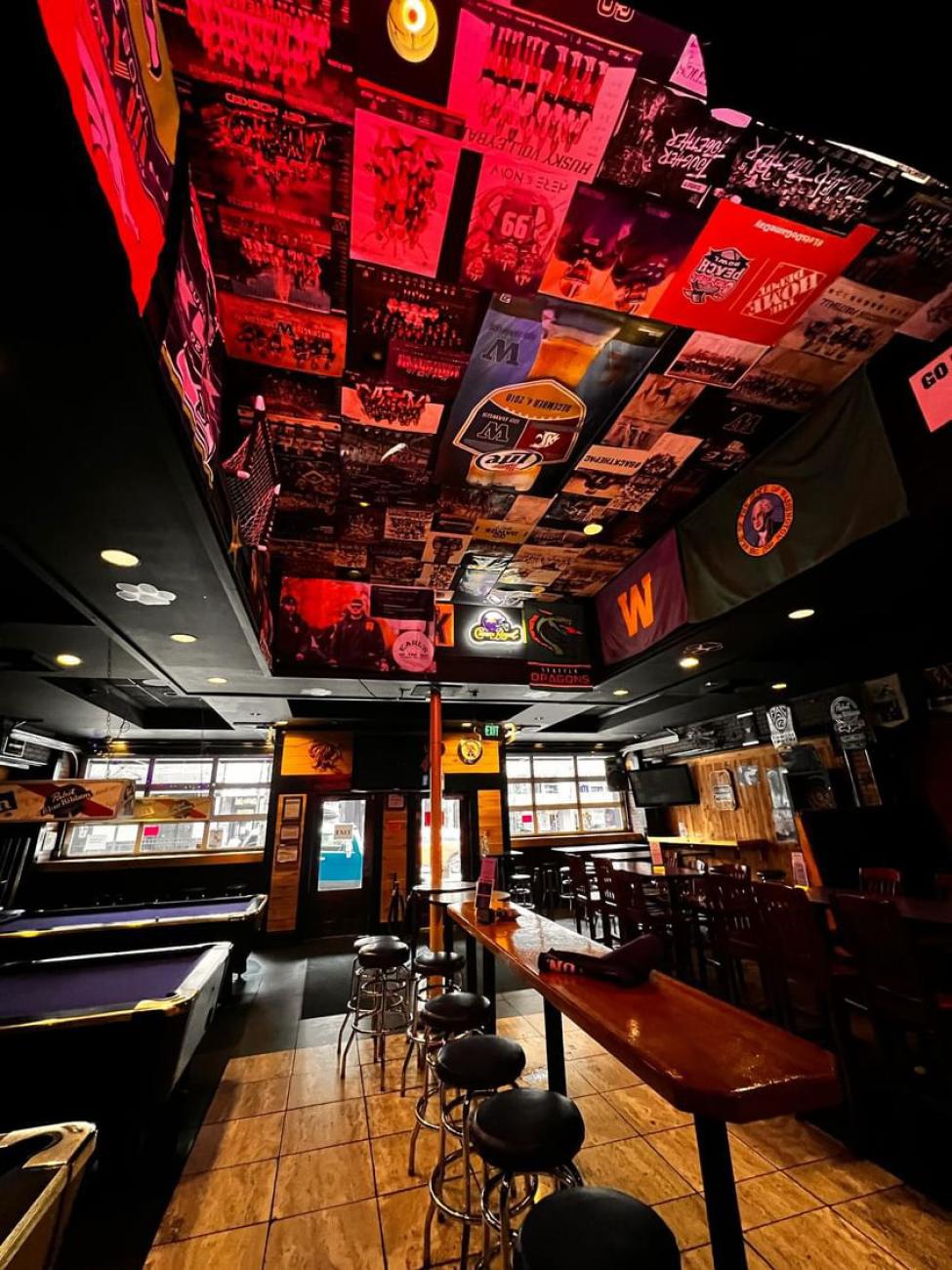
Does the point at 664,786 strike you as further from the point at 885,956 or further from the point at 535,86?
the point at 535,86

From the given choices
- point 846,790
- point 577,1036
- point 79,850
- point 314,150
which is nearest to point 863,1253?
point 577,1036

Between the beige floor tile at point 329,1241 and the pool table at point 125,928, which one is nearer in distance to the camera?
the beige floor tile at point 329,1241

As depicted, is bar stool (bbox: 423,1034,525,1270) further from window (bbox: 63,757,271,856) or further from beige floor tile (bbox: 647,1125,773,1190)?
window (bbox: 63,757,271,856)

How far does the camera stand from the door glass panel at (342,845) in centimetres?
770

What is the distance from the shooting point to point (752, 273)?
2.50 meters

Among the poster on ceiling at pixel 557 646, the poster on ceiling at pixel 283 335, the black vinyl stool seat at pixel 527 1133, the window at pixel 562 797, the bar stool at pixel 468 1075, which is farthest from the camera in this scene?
the window at pixel 562 797

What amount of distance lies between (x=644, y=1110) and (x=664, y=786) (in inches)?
310

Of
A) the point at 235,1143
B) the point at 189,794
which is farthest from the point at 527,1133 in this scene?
the point at 189,794

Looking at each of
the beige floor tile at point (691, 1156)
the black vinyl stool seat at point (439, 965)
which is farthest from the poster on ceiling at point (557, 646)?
the beige floor tile at point (691, 1156)

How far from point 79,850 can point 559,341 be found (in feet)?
35.1

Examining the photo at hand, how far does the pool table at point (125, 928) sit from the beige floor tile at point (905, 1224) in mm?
4602

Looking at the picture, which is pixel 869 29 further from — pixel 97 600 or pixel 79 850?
pixel 79 850

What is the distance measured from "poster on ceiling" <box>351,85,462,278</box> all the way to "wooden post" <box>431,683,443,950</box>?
391 centimetres

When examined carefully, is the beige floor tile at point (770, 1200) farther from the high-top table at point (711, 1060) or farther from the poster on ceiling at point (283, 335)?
the poster on ceiling at point (283, 335)
